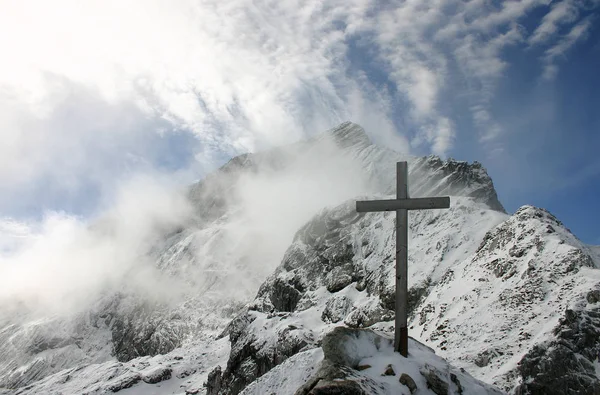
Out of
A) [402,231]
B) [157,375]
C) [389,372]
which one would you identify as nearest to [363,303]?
[402,231]

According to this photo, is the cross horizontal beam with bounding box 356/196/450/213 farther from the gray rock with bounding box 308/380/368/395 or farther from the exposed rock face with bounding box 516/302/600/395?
the exposed rock face with bounding box 516/302/600/395

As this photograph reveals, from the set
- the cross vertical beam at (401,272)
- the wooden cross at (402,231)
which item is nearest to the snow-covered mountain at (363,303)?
the cross vertical beam at (401,272)

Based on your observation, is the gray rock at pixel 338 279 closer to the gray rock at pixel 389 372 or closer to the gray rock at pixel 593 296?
the gray rock at pixel 593 296

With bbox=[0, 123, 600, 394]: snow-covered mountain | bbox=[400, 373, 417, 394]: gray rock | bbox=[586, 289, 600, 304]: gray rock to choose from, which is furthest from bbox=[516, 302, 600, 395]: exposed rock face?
bbox=[400, 373, 417, 394]: gray rock

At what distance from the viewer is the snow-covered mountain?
19500 mm

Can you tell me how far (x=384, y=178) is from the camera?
142 m

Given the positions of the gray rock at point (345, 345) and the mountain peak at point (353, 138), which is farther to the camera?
the mountain peak at point (353, 138)

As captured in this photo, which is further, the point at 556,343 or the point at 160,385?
the point at 160,385

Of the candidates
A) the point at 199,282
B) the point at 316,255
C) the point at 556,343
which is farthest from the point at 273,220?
the point at 556,343

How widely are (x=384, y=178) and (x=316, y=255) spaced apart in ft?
229

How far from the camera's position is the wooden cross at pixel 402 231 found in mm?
11953

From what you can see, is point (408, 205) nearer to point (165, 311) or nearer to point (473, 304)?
point (473, 304)

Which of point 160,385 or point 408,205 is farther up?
point 408,205

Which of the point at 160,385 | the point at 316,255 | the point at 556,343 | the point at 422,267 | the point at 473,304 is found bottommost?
the point at 160,385
